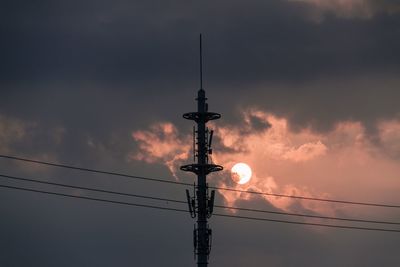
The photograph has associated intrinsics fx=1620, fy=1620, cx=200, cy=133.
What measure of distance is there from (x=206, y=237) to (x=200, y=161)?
27.1 feet

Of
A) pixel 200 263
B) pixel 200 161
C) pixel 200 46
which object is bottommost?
pixel 200 263

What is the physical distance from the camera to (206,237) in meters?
171

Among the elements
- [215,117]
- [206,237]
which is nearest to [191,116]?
[215,117]

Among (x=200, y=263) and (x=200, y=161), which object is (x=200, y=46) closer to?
(x=200, y=161)

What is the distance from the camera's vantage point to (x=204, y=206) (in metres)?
171

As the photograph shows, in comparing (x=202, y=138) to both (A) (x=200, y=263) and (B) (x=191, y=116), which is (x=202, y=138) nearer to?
(B) (x=191, y=116)

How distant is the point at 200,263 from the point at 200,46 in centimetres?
2304

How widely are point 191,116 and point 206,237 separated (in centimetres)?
1306

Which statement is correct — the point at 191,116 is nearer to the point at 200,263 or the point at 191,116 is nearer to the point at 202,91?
the point at 202,91

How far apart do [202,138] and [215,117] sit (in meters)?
2.66

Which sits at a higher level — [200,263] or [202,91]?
[202,91]

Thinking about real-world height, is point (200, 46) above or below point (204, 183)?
above

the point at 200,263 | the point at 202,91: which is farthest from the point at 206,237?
the point at 202,91

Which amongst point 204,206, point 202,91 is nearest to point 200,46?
point 202,91
